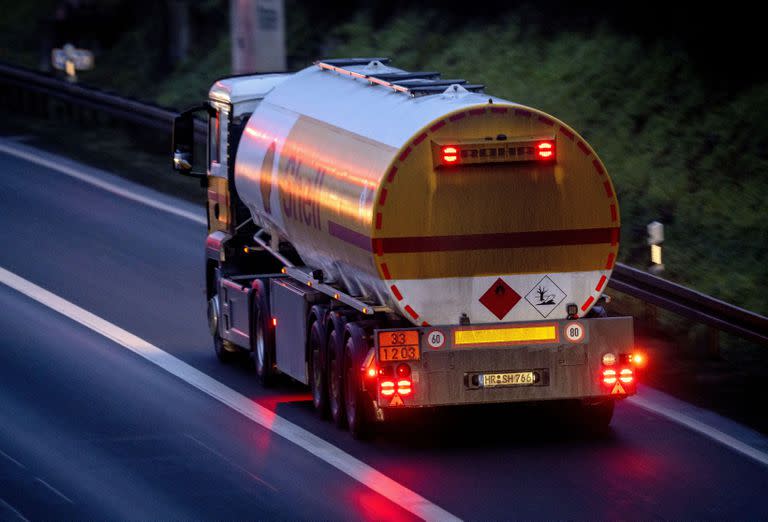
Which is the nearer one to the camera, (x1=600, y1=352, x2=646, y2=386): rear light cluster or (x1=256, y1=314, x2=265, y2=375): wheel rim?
(x1=600, y1=352, x2=646, y2=386): rear light cluster

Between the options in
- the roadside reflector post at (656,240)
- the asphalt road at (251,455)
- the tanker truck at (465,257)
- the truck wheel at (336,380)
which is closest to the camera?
the asphalt road at (251,455)

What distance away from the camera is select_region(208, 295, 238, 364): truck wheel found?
2022cm

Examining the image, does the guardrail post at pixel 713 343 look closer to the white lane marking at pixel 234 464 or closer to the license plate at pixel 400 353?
the license plate at pixel 400 353

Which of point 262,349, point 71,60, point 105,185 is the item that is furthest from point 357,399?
point 71,60

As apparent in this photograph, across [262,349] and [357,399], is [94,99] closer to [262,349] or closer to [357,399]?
[262,349]

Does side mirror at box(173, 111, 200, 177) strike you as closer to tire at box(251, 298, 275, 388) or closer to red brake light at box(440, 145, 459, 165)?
tire at box(251, 298, 275, 388)

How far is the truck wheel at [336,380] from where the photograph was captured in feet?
53.7

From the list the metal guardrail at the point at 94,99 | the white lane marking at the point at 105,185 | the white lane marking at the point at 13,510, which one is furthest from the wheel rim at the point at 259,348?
the metal guardrail at the point at 94,99

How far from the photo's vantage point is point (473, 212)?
1532cm

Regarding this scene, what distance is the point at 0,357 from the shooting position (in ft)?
63.9

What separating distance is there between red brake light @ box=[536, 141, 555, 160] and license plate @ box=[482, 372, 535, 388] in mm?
1754

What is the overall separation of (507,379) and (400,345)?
3.03ft

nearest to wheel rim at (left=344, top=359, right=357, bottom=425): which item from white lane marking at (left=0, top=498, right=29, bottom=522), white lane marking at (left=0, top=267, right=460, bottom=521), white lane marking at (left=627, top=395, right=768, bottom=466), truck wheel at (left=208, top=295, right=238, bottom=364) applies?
white lane marking at (left=0, top=267, right=460, bottom=521)

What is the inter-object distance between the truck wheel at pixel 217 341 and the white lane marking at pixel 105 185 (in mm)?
6625
